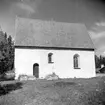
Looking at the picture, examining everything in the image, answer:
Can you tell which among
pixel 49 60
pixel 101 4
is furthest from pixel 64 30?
pixel 101 4

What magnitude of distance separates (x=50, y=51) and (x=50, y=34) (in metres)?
3.48

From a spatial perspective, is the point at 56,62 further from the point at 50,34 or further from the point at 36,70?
the point at 50,34

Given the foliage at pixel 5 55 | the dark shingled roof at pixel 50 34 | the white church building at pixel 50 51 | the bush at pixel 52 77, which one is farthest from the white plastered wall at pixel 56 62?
the foliage at pixel 5 55

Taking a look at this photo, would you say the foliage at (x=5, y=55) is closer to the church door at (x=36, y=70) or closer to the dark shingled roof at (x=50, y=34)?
the dark shingled roof at (x=50, y=34)

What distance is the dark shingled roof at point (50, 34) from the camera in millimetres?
21953

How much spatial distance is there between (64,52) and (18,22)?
9389 millimetres

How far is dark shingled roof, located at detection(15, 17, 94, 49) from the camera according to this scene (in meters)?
22.0

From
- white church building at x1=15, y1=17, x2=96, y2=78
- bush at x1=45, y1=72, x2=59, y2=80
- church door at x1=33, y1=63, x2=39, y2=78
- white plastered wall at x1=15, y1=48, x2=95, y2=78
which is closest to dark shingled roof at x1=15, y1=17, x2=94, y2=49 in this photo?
white church building at x1=15, y1=17, x2=96, y2=78

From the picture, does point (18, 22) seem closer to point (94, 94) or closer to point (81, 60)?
point (81, 60)

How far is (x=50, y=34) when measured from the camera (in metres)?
23.8

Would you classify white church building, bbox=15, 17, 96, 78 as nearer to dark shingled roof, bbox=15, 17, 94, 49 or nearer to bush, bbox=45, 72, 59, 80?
dark shingled roof, bbox=15, 17, 94, 49

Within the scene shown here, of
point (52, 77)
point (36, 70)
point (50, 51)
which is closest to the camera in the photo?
point (52, 77)

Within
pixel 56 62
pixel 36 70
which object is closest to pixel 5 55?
pixel 36 70

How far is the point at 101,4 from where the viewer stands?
241 inches
